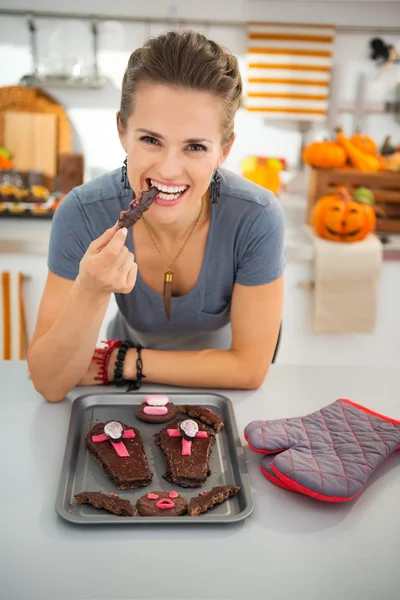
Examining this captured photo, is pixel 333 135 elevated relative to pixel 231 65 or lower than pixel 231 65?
lower

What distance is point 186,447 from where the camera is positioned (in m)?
1.05

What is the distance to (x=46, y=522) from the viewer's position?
0.91 meters

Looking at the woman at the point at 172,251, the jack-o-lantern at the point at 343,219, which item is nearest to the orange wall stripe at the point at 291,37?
the jack-o-lantern at the point at 343,219

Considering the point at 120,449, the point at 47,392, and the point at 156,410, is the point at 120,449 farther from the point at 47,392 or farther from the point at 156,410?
the point at 47,392

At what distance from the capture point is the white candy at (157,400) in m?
1.18

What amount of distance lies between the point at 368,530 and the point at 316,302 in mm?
1618

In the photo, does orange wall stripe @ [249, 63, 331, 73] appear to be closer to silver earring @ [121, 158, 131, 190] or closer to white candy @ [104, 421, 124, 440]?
silver earring @ [121, 158, 131, 190]

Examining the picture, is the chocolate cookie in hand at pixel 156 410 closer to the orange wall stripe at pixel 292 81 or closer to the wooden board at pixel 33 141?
the wooden board at pixel 33 141

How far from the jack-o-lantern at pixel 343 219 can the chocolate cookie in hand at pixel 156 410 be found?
4.74ft

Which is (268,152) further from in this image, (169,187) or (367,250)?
(169,187)

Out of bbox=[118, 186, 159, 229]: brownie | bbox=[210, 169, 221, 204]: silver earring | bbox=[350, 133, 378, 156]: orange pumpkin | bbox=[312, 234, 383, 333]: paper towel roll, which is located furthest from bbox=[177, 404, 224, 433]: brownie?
bbox=[350, 133, 378, 156]: orange pumpkin

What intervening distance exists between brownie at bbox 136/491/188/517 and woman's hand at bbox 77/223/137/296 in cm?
35

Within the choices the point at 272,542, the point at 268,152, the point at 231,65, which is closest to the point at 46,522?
the point at 272,542

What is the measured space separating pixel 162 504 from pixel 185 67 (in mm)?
725
